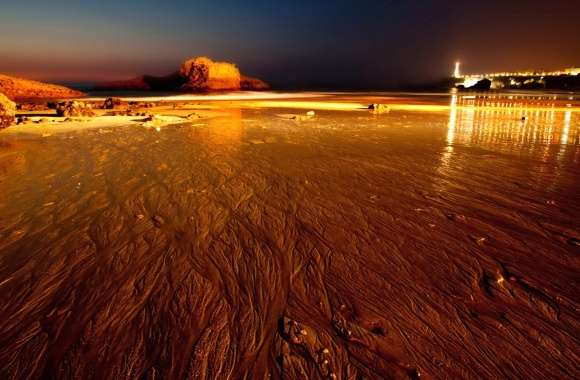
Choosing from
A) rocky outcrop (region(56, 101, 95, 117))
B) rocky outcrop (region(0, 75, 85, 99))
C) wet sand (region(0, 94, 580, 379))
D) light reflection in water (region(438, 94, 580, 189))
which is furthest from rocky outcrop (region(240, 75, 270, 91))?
wet sand (region(0, 94, 580, 379))

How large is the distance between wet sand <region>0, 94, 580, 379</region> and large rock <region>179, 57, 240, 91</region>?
2593 inches

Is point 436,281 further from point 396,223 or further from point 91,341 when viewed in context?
point 91,341

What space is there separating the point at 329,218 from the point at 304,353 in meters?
1.88

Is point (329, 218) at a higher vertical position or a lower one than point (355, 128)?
lower

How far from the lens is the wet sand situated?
1.80 m

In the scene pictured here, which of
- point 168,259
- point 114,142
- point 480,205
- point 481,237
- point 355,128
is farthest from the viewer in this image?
point 355,128

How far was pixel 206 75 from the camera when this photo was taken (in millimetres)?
66062

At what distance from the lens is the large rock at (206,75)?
65812 millimetres

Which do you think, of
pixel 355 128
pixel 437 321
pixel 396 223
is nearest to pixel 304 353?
pixel 437 321

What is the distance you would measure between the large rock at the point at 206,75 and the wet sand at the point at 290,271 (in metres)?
65.9

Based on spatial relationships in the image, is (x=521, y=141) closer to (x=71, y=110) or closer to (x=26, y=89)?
(x=71, y=110)

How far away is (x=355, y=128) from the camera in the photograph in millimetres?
10070

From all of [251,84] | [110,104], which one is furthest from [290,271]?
[251,84]

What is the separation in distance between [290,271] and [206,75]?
70.8m
